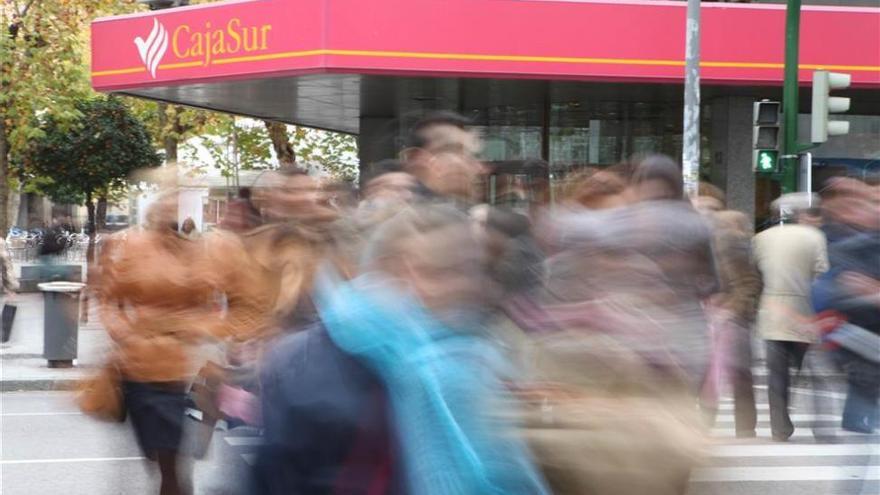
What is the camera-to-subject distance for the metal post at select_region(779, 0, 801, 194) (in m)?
13.4

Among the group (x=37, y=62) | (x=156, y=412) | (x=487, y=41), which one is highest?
(x=37, y=62)

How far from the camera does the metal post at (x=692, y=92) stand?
13828 millimetres

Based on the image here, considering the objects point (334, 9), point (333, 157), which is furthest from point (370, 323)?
point (333, 157)

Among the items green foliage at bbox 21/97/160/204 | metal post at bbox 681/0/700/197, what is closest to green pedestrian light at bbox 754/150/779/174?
metal post at bbox 681/0/700/197

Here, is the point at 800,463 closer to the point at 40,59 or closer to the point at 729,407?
the point at 729,407

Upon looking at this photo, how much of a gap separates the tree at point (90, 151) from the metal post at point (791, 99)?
14.0 metres

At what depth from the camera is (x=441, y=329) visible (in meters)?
2.80

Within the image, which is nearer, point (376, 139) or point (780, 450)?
point (780, 450)

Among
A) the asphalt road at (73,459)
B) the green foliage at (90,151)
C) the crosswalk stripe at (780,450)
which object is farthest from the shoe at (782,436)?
the green foliage at (90,151)

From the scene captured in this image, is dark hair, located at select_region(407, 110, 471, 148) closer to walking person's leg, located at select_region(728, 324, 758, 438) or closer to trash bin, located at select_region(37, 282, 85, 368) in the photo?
walking person's leg, located at select_region(728, 324, 758, 438)

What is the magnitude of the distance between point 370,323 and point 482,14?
1275 centimetres

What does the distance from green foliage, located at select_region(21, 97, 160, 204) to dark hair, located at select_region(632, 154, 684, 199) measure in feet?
65.1

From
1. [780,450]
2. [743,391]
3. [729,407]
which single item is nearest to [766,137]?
[729,407]

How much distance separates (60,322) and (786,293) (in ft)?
26.4
